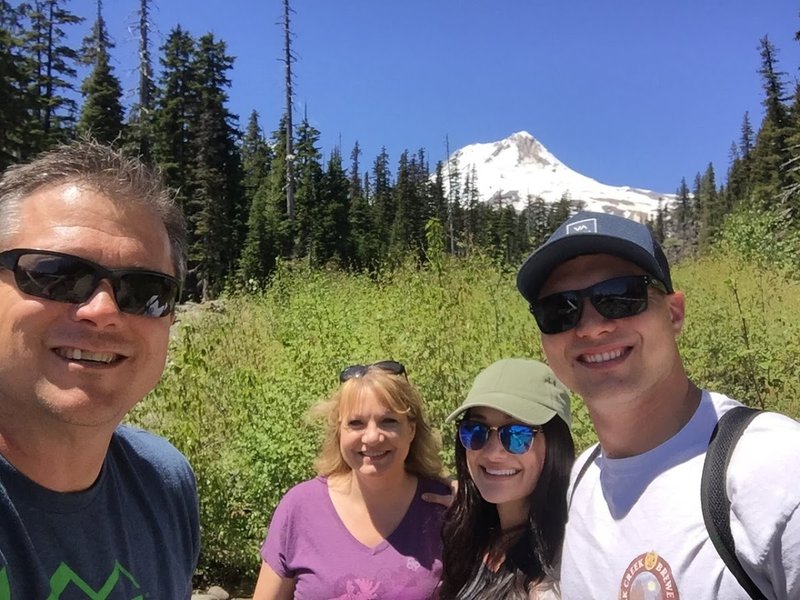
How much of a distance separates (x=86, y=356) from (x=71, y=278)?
0.18 meters

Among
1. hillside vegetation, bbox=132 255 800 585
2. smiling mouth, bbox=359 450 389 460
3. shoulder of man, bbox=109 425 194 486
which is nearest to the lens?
shoulder of man, bbox=109 425 194 486

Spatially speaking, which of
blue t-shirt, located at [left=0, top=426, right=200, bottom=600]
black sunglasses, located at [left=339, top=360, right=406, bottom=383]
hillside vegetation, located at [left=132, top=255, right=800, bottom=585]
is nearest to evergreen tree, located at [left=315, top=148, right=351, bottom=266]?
hillside vegetation, located at [left=132, top=255, right=800, bottom=585]

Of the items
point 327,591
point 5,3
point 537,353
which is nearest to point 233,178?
point 5,3

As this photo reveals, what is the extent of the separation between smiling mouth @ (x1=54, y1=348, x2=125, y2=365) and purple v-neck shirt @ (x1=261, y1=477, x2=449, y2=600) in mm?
1429

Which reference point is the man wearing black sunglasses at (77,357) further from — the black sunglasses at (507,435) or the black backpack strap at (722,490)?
the black backpack strap at (722,490)

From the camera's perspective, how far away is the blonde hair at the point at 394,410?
9.05 ft

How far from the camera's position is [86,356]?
1.34 metres

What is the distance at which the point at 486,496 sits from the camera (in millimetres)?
2150

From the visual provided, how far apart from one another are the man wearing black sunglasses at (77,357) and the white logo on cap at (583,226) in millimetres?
1080

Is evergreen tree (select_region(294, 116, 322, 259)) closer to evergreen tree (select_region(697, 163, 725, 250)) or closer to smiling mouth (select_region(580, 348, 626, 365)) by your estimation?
smiling mouth (select_region(580, 348, 626, 365))

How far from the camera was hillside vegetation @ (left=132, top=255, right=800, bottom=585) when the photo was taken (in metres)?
4.43

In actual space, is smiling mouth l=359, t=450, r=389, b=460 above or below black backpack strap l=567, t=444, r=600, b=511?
below

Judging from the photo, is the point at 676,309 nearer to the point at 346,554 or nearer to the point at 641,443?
the point at 641,443

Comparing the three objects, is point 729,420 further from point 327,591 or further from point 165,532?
point 327,591
